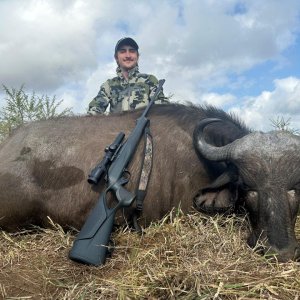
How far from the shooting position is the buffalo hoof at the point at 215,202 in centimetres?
446

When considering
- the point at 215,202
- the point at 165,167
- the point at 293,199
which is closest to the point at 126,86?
the point at 165,167

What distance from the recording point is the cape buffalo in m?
4.05

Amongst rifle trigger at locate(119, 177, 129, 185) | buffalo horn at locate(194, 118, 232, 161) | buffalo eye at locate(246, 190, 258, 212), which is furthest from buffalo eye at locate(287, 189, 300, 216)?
rifle trigger at locate(119, 177, 129, 185)

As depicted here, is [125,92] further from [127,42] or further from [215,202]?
[215,202]

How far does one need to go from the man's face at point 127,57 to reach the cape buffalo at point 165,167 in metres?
2.78

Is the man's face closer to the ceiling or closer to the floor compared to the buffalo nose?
closer to the ceiling

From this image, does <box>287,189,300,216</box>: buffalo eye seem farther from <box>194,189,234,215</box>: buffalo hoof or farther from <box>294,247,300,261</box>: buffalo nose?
<box>194,189,234,215</box>: buffalo hoof

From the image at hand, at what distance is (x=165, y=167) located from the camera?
4898 millimetres

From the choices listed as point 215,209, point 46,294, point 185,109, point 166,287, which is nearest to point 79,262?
point 46,294

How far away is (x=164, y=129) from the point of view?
519 cm

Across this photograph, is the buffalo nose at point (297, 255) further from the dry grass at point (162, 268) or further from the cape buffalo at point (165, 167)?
the cape buffalo at point (165, 167)

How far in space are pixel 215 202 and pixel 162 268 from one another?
4.39ft

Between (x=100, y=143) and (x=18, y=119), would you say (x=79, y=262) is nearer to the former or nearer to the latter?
(x=100, y=143)

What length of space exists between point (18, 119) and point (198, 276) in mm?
9642
